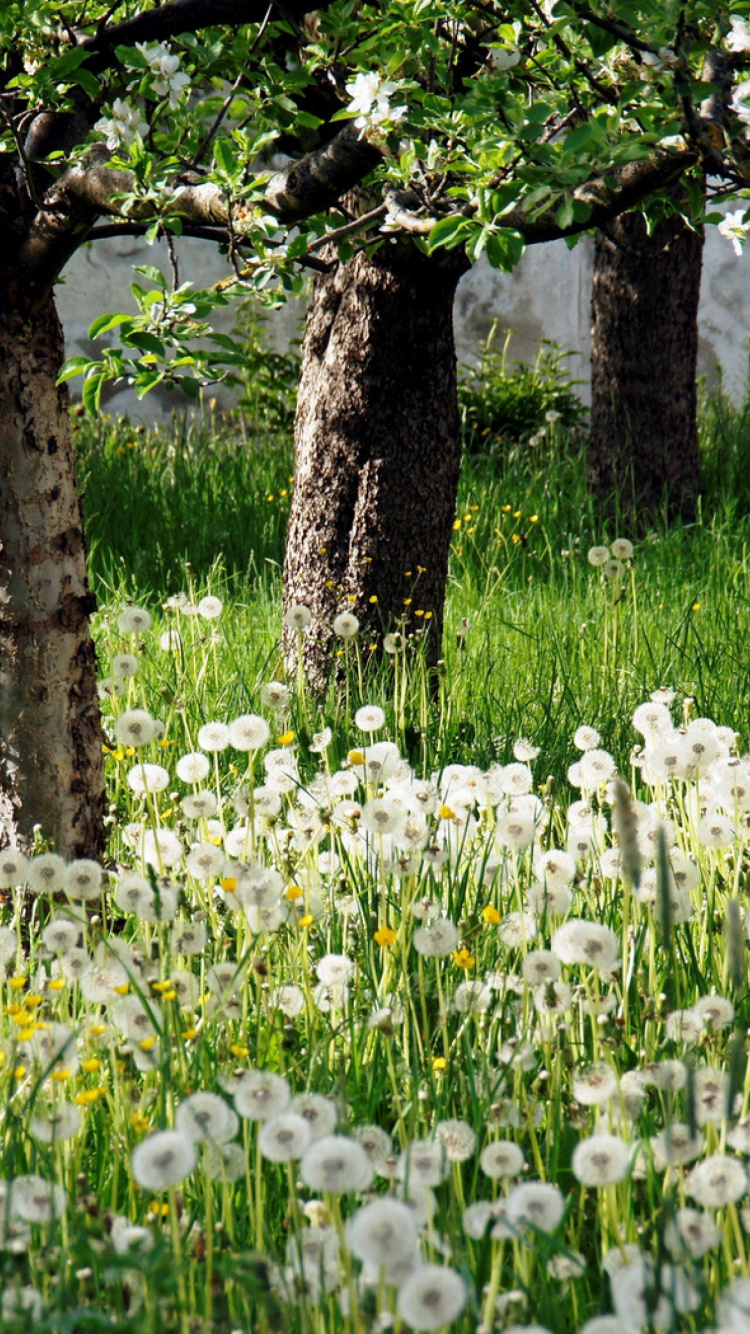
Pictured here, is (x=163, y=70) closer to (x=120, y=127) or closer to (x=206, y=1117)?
(x=120, y=127)

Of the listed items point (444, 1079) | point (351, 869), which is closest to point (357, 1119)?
point (444, 1079)

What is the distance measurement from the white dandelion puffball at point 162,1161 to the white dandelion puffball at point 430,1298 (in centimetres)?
26

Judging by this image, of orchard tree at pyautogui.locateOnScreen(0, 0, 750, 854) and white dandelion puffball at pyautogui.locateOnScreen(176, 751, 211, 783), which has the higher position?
orchard tree at pyautogui.locateOnScreen(0, 0, 750, 854)

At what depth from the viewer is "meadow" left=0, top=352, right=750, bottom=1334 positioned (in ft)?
3.91

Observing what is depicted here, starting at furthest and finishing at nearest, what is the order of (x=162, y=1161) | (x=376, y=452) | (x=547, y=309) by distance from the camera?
(x=547, y=309), (x=376, y=452), (x=162, y=1161)

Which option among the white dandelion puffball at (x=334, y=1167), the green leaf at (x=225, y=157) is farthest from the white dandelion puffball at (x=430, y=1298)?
the green leaf at (x=225, y=157)

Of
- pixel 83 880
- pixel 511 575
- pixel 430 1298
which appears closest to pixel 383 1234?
pixel 430 1298

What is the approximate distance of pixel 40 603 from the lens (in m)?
2.82

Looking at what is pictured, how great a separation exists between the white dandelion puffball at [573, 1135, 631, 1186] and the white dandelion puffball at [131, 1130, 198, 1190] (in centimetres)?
38

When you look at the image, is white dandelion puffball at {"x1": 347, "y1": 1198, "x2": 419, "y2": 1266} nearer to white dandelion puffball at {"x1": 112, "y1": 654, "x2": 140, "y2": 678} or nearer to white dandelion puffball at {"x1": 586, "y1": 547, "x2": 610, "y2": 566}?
white dandelion puffball at {"x1": 112, "y1": 654, "x2": 140, "y2": 678}

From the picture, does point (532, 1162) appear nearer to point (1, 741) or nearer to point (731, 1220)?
point (731, 1220)

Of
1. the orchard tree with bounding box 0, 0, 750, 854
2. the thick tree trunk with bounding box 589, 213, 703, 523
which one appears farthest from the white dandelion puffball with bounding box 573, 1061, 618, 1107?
the thick tree trunk with bounding box 589, 213, 703, 523

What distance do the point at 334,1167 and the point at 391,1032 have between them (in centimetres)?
50

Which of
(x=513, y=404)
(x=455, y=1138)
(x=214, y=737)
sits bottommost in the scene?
(x=455, y=1138)
